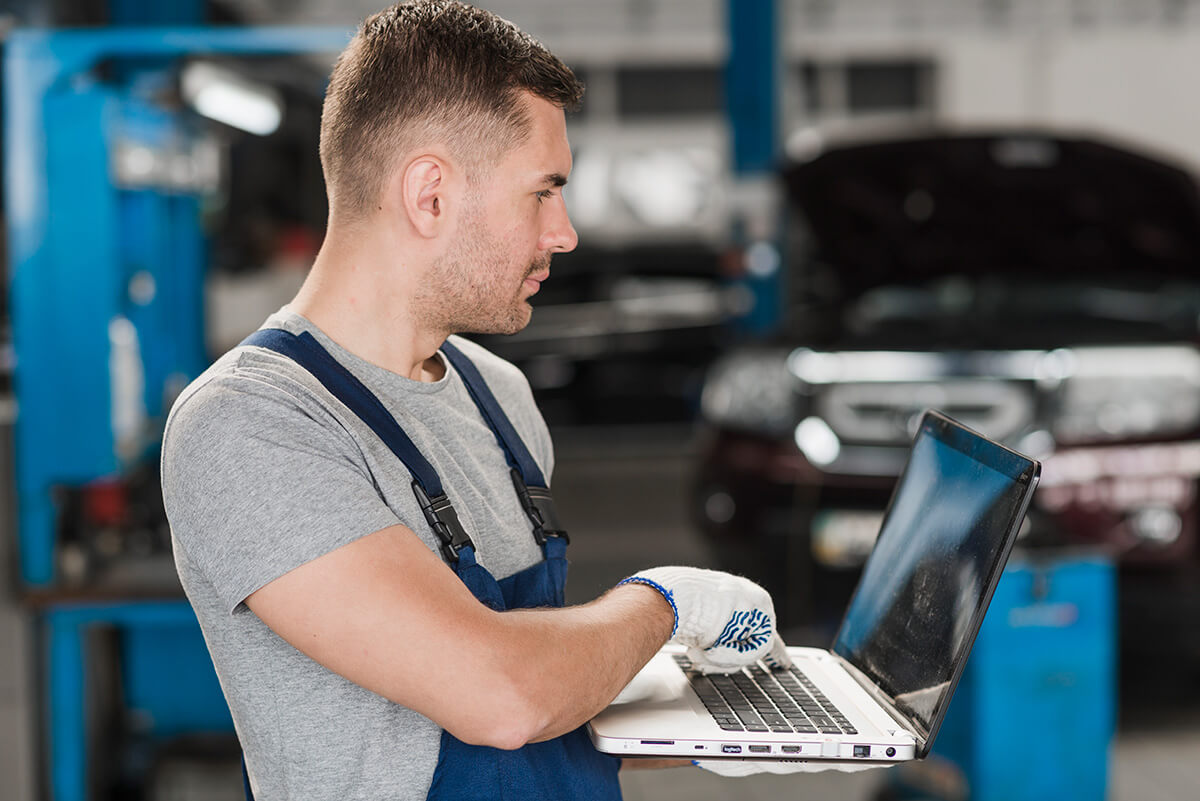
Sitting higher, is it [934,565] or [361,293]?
[361,293]

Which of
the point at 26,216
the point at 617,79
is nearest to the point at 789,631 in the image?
the point at 26,216

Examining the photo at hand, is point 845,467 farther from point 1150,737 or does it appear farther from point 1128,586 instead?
point 1150,737

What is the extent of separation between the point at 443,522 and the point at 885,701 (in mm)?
495

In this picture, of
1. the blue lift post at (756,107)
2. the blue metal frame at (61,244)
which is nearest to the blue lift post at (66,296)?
the blue metal frame at (61,244)

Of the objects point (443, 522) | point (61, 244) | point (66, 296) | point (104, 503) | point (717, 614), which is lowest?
point (104, 503)

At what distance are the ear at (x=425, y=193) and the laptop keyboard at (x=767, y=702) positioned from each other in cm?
56

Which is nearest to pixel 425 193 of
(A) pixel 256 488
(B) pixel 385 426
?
(B) pixel 385 426

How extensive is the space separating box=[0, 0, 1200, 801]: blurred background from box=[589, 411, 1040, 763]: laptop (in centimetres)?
102

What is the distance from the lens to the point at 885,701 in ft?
4.41

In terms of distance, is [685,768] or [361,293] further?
[685,768]

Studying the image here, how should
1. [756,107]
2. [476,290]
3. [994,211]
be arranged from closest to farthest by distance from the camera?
1. [476,290]
2. [994,211]
3. [756,107]

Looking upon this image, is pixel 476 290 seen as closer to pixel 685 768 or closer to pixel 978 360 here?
pixel 685 768

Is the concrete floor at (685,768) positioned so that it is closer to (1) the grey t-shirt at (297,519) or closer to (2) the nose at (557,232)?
(1) the grey t-shirt at (297,519)

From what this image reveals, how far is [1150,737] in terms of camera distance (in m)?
3.57
